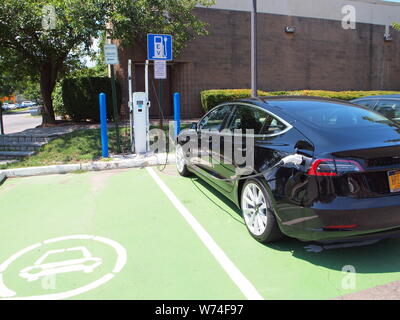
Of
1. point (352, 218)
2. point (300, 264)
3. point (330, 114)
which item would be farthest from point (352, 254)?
point (330, 114)

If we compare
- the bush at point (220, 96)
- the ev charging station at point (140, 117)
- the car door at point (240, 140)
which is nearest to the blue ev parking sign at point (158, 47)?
the ev charging station at point (140, 117)

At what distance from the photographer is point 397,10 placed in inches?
757

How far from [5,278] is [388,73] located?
2098 cm

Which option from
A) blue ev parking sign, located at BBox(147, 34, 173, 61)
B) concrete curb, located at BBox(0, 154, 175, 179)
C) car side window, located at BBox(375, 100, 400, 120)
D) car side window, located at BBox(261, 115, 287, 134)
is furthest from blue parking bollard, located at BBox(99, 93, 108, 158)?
car side window, located at BBox(375, 100, 400, 120)

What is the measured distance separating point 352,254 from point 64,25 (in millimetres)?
10171

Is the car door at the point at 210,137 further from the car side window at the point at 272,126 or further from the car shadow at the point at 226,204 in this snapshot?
the car side window at the point at 272,126

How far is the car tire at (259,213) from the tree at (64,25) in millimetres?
8199

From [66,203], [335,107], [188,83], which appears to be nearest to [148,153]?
[66,203]

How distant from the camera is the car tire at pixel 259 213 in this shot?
3.56 meters

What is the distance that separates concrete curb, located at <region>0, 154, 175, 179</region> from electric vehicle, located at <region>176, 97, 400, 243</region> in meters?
3.71

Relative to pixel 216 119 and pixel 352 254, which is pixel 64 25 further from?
pixel 352 254

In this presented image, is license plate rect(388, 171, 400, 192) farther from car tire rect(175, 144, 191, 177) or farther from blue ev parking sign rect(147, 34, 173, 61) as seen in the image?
blue ev parking sign rect(147, 34, 173, 61)

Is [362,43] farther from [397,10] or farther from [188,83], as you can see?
[188,83]
